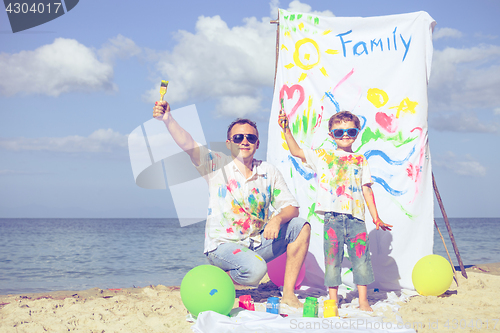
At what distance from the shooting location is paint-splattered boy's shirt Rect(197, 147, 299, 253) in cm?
296

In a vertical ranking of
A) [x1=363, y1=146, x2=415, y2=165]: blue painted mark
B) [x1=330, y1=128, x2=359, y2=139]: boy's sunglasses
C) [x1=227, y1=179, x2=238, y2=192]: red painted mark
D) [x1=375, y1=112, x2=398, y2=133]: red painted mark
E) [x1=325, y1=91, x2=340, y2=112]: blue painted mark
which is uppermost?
[x1=325, y1=91, x2=340, y2=112]: blue painted mark

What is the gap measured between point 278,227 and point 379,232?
1.55m

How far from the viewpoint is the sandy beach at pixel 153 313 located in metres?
2.37

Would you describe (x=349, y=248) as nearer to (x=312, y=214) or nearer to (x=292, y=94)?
(x=312, y=214)

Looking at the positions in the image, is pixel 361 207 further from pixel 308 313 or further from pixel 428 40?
pixel 428 40

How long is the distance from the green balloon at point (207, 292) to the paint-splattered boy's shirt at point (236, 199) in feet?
1.57

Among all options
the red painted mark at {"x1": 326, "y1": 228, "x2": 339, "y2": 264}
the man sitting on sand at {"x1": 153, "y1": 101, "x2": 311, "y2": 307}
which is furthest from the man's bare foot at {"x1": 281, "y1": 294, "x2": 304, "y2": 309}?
the red painted mark at {"x1": 326, "y1": 228, "x2": 339, "y2": 264}

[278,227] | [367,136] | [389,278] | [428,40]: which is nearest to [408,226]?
[389,278]

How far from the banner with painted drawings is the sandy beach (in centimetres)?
63

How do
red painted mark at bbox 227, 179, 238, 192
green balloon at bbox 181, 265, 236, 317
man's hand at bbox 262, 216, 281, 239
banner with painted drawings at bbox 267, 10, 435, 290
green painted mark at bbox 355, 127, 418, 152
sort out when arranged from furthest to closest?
green painted mark at bbox 355, 127, 418, 152 → banner with painted drawings at bbox 267, 10, 435, 290 → red painted mark at bbox 227, 179, 238, 192 → man's hand at bbox 262, 216, 281, 239 → green balloon at bbox 181, 265, 236, 317

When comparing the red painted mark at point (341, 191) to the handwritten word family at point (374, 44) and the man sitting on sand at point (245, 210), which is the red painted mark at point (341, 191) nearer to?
the man sitting on sand at point (245, 210)

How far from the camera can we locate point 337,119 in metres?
3.22

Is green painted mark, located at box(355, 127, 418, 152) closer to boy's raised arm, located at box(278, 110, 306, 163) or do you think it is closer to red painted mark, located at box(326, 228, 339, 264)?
boy's raised arm, located at box(278, 110, 306, 163)

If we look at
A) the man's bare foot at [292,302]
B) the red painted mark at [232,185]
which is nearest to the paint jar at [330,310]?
the man's bare foot at [292,302]
